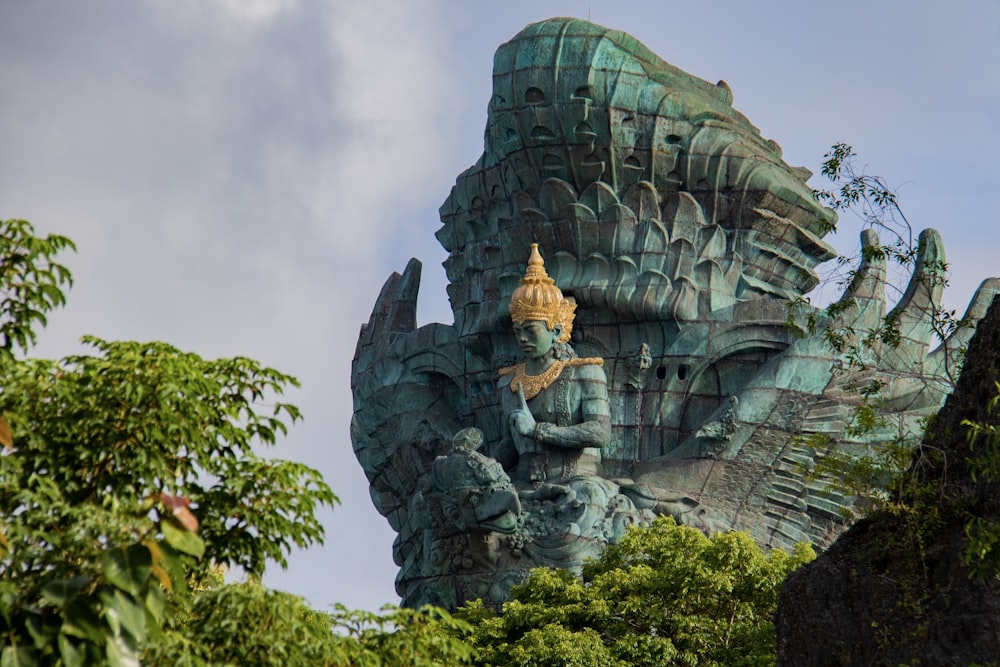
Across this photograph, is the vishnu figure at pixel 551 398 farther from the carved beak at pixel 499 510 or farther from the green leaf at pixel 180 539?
the green leaf at pixel 180 539

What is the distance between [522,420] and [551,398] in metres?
0.54

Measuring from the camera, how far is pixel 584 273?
1057 inches

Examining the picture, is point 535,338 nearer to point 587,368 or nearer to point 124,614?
point 587,368

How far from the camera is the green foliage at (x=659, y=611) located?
2084 cm

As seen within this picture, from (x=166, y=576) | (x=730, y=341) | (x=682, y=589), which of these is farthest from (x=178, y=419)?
(x=730, y=341)

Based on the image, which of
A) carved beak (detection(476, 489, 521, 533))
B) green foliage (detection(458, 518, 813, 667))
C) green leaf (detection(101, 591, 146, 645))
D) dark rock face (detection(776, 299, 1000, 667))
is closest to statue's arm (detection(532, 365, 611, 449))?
carved beak (detection(476, 489, 521, 533))

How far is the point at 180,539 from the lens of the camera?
9406mm

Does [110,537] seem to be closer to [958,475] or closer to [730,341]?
[958,475]

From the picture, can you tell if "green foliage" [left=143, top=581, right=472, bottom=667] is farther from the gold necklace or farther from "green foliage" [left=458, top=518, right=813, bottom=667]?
the gold necklace

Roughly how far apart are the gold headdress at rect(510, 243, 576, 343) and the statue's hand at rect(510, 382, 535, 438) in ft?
3.44

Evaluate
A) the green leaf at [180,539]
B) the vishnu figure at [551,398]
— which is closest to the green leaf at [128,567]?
the green leaf at [180,539]

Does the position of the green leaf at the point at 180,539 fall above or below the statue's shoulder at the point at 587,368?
below

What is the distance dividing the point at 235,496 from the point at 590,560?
492 inches

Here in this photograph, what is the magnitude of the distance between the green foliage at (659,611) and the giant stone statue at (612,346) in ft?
6.91
